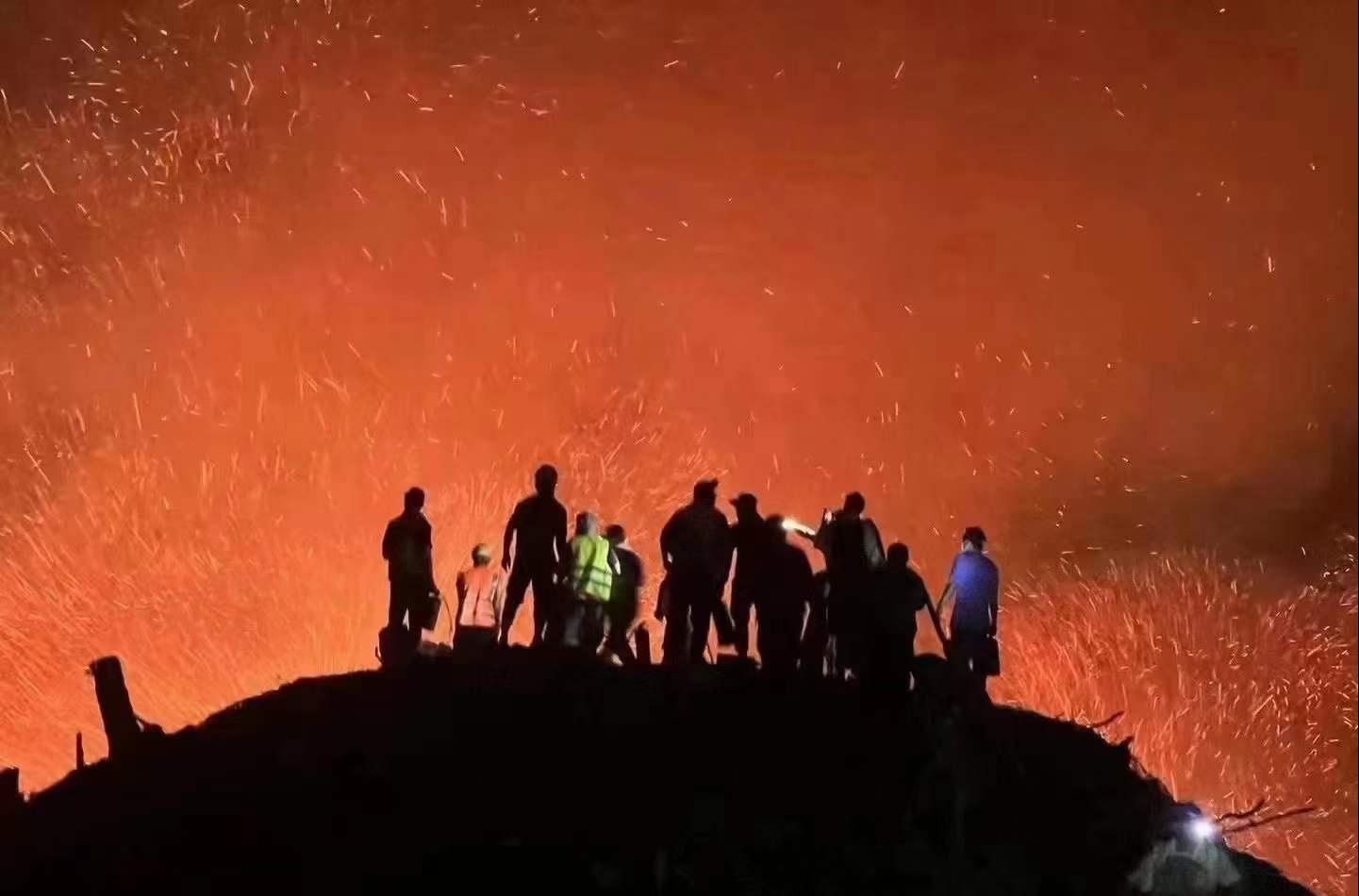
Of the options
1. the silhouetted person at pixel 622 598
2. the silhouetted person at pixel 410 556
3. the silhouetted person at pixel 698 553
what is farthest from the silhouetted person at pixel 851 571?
the silhouetted person at pixel 410 556

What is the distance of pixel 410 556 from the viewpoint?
46.2 feet

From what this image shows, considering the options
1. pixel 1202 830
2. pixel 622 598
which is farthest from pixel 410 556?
pixel 1202 830

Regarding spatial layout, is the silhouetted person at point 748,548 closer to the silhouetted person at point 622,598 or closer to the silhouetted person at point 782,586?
the silhouetted person at point 782,586

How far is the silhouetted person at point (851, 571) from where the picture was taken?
13461mm

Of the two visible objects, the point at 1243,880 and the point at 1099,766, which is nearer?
the point at 1243,880

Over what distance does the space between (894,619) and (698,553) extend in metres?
2.09

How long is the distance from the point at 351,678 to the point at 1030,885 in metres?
7.26

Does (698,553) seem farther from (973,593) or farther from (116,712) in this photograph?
(116,712)

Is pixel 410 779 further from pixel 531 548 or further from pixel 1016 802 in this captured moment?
pixel 1016 802

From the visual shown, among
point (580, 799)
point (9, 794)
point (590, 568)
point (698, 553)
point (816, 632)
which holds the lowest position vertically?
point (580, 799)

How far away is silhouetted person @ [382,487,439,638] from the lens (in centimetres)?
1406

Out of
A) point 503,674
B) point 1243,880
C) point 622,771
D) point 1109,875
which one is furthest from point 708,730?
point 1243,880

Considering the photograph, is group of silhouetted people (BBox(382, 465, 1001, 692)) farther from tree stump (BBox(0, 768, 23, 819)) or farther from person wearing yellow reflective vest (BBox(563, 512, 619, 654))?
tree stump (BBox(0, 768, 23, 819))

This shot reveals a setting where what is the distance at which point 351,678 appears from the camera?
1458 cm
